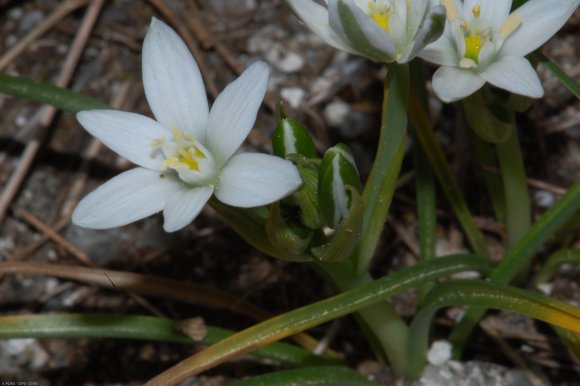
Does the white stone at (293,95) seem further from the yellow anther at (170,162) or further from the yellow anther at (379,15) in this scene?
the yellow anther at (170,162)

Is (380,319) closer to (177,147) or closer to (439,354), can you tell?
(439,354)

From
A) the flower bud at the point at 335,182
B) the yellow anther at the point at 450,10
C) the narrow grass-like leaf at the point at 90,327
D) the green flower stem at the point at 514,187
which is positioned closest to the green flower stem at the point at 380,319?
the flower bud at the point at 335,182

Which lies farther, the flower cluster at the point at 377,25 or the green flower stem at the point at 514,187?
the green flower stem at the point at 514,187

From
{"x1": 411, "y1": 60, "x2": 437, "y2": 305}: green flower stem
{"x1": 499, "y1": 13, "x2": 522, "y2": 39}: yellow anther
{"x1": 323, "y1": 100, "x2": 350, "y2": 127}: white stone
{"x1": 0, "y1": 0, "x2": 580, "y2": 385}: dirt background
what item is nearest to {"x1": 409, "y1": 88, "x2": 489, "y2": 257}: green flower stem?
{"x1": 411, "y1": 60, "x2": 437, "y2": 305}: green flower stem

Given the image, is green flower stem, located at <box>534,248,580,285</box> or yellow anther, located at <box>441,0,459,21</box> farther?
green flower stem, located at <box>534,248,580,285</box>

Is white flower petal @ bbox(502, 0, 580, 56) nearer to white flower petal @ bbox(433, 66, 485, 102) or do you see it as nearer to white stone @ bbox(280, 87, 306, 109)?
white flower petal @ bbox(433, 66, 485, 102)

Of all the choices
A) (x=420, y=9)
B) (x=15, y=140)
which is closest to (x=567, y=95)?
(x=420, y=9)

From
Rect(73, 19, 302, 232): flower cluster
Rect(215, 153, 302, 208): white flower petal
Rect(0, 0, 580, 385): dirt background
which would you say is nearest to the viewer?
Rect(215, 153, 302, 208): white flower petal
